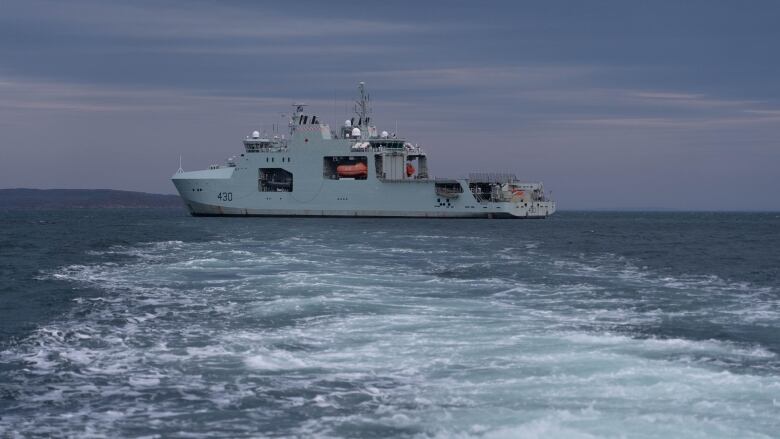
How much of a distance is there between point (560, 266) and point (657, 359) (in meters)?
19.3

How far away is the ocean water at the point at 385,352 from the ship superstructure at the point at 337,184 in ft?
164

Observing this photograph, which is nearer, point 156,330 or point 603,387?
point 603,387

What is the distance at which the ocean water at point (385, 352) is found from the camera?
408 inches

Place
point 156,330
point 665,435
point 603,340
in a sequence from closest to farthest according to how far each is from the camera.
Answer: point 665,435
point 603,340
point 156,330

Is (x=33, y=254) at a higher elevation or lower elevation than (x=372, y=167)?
lower

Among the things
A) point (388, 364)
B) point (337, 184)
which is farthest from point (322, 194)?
point (388, 364)

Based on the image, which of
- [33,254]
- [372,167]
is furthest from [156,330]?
[372,167]

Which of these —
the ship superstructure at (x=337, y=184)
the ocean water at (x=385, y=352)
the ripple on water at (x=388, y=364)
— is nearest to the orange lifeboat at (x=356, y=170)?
the ship superstructure at (x=337, y=184)

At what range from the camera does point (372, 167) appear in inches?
3159

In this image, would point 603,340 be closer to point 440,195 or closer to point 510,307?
point 510,307

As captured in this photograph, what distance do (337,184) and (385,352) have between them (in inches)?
2626

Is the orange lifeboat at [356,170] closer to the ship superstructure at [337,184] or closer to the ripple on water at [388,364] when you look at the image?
the ship superstructure at [337,184]

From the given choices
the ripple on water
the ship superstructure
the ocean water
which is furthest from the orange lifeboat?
the ripple on water

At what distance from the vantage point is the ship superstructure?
8044 cm
